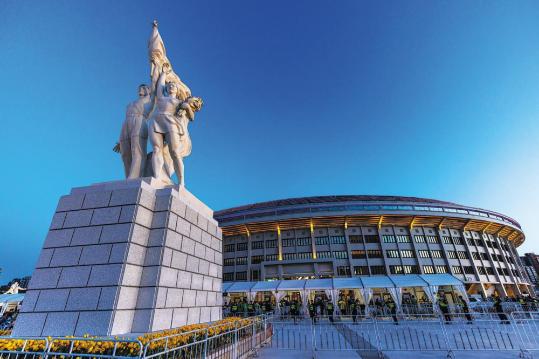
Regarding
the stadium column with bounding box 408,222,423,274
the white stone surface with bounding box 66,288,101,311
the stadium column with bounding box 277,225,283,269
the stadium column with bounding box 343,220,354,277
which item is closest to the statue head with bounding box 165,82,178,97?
the white stone surface with bounding box 66,288,101,311

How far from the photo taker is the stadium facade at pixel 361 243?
41625mm

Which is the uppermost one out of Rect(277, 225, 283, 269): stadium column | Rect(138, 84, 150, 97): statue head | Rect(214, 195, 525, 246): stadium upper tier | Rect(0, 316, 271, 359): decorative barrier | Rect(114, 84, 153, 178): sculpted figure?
Rect(214, 195, 525, 246): stadium upper tier

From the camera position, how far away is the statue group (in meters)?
8.11

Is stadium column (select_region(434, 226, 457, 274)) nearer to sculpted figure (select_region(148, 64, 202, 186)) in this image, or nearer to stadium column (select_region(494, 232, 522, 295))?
stadium column (select_region(494, 232, 522, 295))

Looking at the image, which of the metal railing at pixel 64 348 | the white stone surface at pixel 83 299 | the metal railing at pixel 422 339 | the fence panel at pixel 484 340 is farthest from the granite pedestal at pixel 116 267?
the fence panel at pixel 484 340

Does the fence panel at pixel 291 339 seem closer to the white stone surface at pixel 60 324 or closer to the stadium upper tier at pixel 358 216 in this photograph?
the white stone surface at pixel 60 324

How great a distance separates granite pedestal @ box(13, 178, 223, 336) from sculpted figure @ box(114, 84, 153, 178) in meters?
1.13

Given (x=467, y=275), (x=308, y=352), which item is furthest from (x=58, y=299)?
(x=467, y=275)

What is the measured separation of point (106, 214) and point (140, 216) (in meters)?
0.82

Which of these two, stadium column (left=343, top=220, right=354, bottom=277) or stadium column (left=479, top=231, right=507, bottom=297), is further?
stadium column (left=479, top=231, right=507, bottom=297)

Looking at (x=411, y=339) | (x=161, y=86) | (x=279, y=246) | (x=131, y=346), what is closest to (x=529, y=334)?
(x=411, y=339)

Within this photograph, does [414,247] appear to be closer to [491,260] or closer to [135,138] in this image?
[491,260]

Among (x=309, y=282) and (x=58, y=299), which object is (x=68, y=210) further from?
(x=309, y=282)

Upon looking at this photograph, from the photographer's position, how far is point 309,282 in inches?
901
